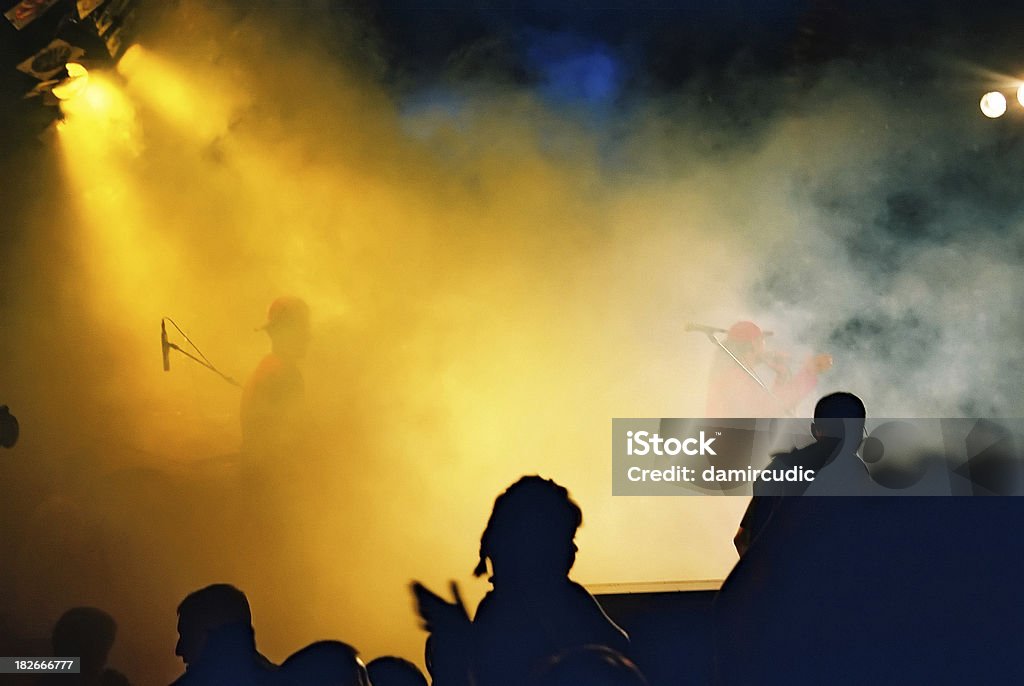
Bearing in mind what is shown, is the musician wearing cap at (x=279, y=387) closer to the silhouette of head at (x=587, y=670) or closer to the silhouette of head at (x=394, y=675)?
the silhouette of head at (x=394, y=675)

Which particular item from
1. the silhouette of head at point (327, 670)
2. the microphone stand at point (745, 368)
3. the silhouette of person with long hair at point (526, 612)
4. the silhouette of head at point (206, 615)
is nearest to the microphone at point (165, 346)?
the silhouette of head at point (206, 615)

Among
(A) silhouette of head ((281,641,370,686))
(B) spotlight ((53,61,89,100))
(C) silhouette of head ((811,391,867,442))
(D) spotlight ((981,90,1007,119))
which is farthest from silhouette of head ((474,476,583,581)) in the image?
(D) spotlight ((981,90,1007,119))

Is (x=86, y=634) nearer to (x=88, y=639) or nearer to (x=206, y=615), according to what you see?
(x=88, y=639)

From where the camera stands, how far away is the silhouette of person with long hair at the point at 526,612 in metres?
2.29

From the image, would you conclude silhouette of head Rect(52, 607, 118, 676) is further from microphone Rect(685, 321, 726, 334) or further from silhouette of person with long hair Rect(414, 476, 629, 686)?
microphone Rect(685, 321, 726, 334)

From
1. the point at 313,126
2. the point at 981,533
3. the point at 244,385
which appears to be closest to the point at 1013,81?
the point at 981,533

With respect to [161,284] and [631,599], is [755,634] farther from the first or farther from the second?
[161,284]

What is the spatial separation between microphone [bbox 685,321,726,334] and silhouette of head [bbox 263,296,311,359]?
5.17ft

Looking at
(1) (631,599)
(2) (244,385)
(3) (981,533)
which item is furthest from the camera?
(2) (244,385)

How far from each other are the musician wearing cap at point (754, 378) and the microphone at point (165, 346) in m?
2.21

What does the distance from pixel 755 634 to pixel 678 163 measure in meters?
2.07

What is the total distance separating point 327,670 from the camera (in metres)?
2.43

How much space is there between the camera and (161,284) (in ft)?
11.5

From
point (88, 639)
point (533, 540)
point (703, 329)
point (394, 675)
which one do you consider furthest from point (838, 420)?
point (88, 639)
